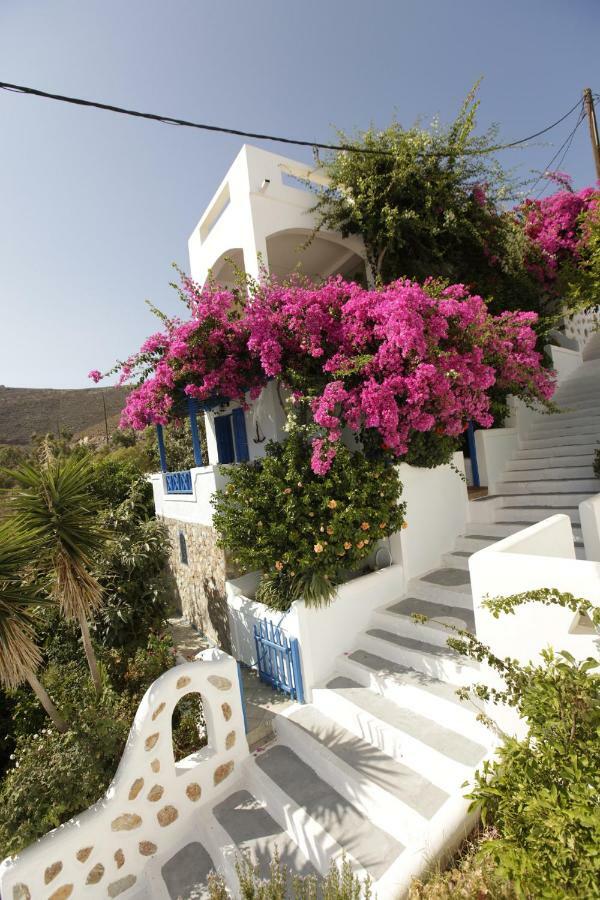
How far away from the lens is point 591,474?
801cm

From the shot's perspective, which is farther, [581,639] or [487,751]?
[487,751]

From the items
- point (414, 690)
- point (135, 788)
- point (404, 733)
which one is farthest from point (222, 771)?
point (414, 690)

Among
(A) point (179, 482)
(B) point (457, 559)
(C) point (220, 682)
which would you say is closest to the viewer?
(C) point (220, 682)

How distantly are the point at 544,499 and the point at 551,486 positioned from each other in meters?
0.41

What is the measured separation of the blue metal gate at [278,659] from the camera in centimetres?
619

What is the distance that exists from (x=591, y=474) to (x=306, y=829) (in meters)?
7.42

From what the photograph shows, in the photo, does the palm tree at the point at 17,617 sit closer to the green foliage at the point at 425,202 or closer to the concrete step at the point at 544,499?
the concrete step at the point at 544,499

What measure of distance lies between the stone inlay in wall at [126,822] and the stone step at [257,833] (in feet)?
2.87

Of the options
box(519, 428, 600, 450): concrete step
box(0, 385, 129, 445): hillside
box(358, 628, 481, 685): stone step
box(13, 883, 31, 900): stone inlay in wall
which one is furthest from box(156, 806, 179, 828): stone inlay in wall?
box(0, 385, 129, 445): hillside

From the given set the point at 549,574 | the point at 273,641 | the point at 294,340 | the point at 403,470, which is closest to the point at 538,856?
the point at 549,574

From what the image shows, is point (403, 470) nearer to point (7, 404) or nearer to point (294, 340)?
point (294, 340)

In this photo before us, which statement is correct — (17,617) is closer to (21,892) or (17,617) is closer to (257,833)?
(21,892)

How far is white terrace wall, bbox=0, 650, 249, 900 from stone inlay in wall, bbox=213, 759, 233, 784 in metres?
0.01

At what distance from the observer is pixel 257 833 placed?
4434 mm
